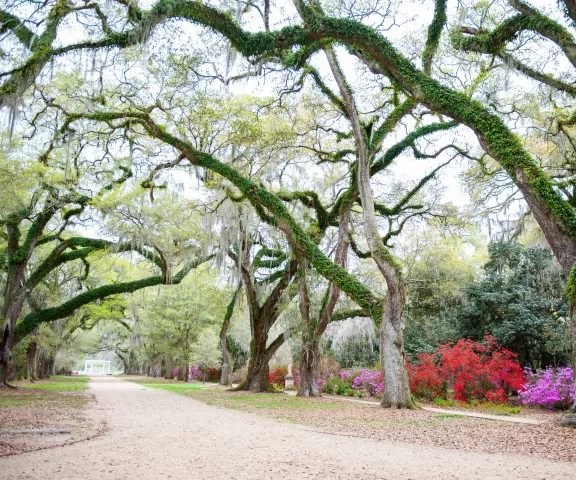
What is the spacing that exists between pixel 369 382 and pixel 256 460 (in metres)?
12.7

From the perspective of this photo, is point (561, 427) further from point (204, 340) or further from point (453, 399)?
point (204, 340)

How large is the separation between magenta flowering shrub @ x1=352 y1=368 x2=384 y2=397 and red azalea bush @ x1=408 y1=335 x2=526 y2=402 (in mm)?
1946

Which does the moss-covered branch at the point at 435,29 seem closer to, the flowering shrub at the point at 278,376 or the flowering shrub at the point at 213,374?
the flowering shrub at the point at 278,376

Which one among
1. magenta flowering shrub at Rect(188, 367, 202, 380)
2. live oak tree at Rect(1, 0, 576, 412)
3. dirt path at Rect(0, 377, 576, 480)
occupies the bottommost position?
magenta flowering shrub at Rect(188, 367, 202, 380)

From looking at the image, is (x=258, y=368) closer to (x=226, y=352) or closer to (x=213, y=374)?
(x=226, y=352)

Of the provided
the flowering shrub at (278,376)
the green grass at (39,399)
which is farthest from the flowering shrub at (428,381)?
the flowering shrub at (278,376)

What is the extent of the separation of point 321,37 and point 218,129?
272 inches

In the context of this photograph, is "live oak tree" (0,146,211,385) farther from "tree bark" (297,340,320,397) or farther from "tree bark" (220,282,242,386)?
"tree bark" (297,340,320,397)

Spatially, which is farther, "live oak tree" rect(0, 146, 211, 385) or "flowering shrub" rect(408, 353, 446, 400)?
"live oak tree" rect(0, 146, 211, 385)

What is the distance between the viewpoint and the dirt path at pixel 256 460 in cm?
373

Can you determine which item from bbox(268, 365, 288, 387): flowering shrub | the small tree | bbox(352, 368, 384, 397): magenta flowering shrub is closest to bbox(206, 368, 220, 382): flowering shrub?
the small tree

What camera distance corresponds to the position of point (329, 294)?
1377cm

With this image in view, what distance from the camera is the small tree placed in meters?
27.8

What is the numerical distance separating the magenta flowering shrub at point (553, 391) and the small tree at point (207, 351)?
64.4 ft
